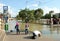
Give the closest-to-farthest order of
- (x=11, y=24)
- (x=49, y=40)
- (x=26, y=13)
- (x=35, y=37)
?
1. (x=49, y=40)
2. (x=35, y=37)
3. (x=11, y=24)
4. (x=26, y=13)

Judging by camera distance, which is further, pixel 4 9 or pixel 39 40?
pixel 4 9

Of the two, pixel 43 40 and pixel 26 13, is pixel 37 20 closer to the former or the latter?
pixel 26 13

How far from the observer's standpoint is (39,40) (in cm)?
1659

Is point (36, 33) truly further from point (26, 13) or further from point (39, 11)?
point (39, 11)

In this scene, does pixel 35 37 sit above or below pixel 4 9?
below

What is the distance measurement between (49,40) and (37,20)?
95097mm

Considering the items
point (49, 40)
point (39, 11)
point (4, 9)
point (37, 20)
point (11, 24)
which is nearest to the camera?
point (49, 40)

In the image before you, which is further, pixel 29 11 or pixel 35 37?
pixel 29 11

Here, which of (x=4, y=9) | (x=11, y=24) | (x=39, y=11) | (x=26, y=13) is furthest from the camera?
(x=39, y=11)

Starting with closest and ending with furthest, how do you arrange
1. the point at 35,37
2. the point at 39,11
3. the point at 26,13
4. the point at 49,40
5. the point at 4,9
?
1. the point at 49,40
2. the point at 35,37
3. the point at 4,9
4. the point at 26,13
5. the point at 39,11

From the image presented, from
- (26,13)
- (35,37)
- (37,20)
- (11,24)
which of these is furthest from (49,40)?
(37,20)

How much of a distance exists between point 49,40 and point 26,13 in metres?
78.6

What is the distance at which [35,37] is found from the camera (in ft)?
59.3

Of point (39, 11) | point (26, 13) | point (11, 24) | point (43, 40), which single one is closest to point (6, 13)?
point (11, 24)
